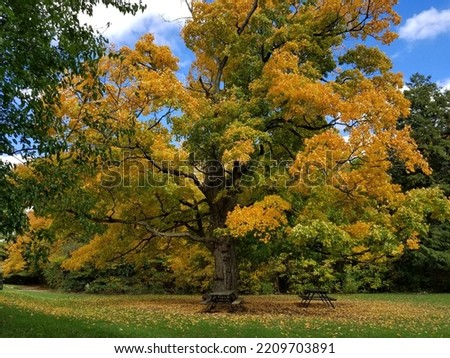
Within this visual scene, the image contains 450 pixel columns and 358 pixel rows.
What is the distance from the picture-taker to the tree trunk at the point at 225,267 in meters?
15.2

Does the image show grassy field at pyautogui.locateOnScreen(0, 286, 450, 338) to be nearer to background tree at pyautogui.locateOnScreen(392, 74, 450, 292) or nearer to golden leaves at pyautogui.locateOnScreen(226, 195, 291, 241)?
golden leaves at pyautogui.locateOnScreen(226, 195, 291, 241)

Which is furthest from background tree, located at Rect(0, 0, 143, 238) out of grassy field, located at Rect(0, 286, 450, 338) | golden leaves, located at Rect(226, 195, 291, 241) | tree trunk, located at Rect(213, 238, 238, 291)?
tree trunk, located at Rect(213, 238, 238, 291)

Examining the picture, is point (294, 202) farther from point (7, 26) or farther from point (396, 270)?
point (396, 270)

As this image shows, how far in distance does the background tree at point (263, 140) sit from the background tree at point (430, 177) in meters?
13.8

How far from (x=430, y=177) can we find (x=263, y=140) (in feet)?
59.5

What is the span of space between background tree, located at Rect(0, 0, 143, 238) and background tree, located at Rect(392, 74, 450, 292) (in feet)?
77.0

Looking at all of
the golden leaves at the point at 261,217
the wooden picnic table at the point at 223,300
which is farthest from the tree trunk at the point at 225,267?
the golden leaves at the point at 261,217

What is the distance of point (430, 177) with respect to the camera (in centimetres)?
2745

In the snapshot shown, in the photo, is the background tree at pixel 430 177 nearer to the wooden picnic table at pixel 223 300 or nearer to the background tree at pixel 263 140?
the background tree at pixel 263 140

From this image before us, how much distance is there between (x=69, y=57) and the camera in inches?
231

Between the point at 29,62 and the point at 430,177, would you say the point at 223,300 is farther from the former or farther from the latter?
the point at 430,177

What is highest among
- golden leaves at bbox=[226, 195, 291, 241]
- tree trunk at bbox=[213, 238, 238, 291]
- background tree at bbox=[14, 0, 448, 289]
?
background tree at bbox=[14, 0, 448, 289]

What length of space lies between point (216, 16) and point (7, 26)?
11.1 m

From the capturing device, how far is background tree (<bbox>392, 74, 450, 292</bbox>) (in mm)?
26672
